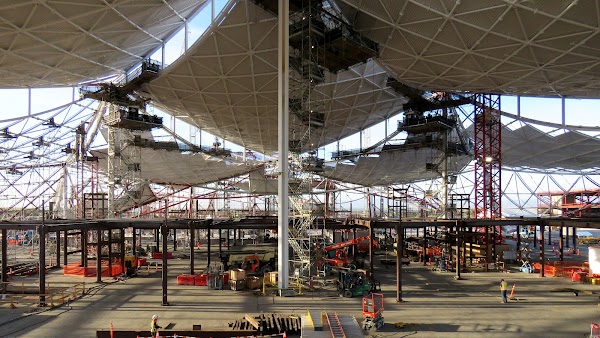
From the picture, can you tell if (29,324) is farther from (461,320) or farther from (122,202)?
(122,202)

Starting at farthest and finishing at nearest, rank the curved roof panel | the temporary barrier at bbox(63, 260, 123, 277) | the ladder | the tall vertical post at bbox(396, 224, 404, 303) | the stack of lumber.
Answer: the temporary barrier at bbox(63, 260, 123, 277), the curved roof panel, the tall vertical post at bbox(396, 224, 404, 303), the stack of lumber, the ladder

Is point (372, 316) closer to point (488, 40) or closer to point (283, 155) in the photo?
point (283, 155)

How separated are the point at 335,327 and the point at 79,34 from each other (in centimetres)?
2641

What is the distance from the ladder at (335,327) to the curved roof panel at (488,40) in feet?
62.4

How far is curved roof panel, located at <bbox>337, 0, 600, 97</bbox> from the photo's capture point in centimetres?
2333

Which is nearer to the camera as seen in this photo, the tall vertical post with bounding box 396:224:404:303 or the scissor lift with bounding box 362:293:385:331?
the scissor lift with bounding box 362:293:385:331

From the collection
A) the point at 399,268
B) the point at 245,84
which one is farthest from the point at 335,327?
the point at 245,84

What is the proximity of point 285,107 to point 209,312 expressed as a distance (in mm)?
12627

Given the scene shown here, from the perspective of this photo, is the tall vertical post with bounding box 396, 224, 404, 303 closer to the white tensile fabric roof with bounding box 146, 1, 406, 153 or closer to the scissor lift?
the scissor lift

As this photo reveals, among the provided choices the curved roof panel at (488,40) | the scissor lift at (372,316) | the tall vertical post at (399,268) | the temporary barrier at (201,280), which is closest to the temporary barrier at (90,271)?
the temporary barrier at (201,280)

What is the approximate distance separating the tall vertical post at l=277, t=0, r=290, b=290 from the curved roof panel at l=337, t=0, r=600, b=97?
464cm

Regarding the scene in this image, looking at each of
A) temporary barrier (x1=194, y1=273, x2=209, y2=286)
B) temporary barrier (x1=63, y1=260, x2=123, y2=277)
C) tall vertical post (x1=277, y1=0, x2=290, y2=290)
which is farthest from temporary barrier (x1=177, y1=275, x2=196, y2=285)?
tall vertical post (x1=277, y1=0, x2=290, y2=290)

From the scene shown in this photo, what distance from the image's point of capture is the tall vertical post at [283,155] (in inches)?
945

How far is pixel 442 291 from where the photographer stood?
25109 millimetres
